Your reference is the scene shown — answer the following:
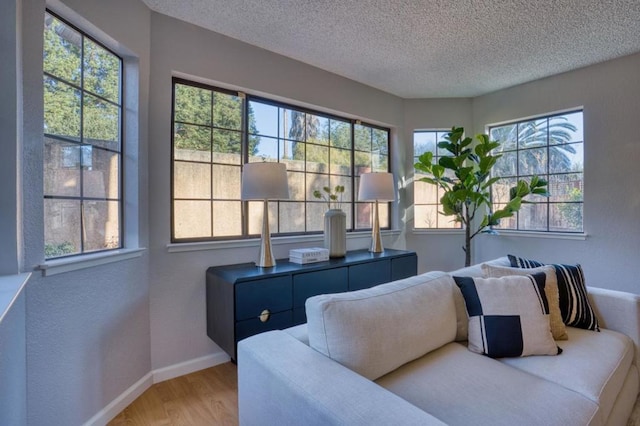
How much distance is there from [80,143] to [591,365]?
9.01 feet

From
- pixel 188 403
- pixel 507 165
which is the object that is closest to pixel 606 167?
pixel 507 165

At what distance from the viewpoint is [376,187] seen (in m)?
3.09

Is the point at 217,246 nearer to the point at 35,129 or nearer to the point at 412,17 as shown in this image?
the point at 35,129

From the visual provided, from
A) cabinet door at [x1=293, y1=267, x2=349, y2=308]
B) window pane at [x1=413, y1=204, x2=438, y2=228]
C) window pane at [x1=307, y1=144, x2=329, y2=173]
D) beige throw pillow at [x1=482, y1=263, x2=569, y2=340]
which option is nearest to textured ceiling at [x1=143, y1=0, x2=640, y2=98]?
window pane at [x1=307, y1=144, x2=329, y2=173]

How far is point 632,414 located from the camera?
1655mm

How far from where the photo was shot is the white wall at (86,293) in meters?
1.41

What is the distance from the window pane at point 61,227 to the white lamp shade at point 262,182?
3.22 feet

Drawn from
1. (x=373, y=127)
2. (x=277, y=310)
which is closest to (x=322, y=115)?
(x=373, y=127)

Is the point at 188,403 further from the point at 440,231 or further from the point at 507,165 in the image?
the point at 507,165

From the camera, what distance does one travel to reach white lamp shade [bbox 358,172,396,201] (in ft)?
10.1

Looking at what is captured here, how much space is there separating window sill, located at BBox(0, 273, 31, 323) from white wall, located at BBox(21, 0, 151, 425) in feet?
0.40

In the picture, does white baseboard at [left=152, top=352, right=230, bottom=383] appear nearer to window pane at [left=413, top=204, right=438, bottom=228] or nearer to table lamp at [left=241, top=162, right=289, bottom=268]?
table lamp at [left=241, top=162, right=289, bottom=268]

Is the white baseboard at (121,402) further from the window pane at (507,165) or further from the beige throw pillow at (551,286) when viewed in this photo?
the window pane at (507,165)

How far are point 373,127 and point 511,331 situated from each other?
9.06 ft
